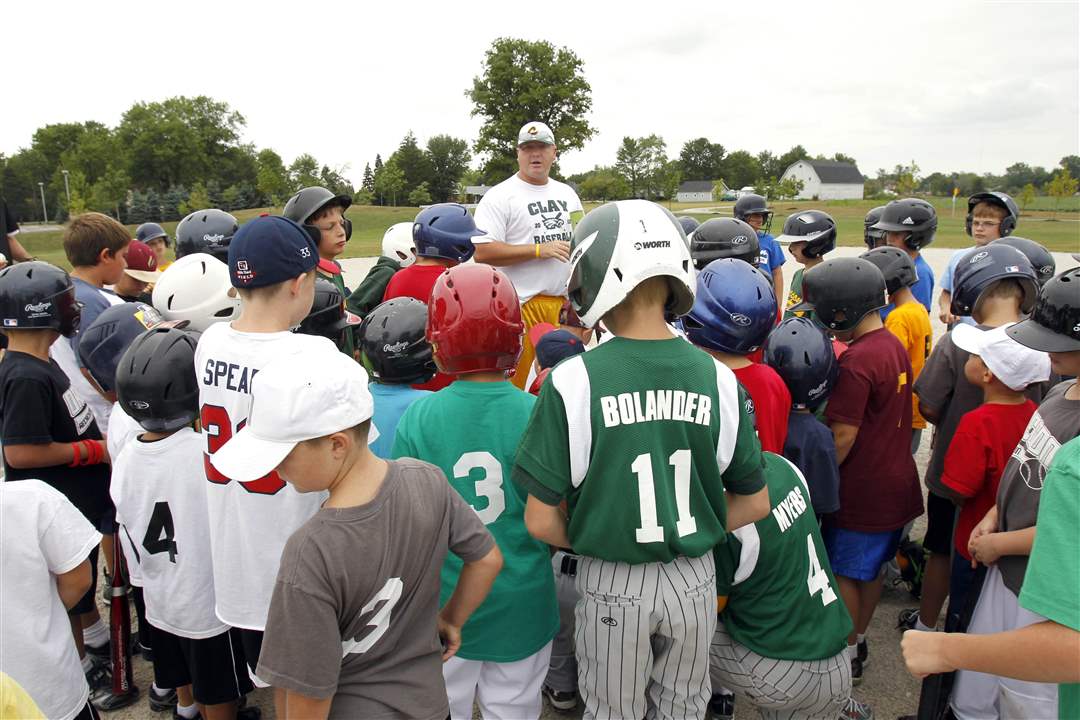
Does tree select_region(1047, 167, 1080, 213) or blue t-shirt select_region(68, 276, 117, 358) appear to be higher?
tree select_region(1047, 167, 1080, 213)

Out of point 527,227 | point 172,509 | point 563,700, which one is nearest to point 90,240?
point 172,509

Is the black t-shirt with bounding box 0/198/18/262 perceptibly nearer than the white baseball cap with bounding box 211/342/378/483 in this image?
No

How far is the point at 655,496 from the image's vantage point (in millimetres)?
2473

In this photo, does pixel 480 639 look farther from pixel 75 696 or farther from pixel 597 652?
pixel 75 696

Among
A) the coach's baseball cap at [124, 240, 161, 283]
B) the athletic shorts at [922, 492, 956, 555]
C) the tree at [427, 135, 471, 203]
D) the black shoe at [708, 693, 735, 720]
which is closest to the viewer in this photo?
the black shoe at [708, 693, 735, 720]

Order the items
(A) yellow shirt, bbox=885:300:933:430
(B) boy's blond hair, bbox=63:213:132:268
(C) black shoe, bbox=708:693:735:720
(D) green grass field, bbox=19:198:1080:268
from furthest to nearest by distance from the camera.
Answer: (D) green grass field, bbox=19:198:1080:268 < (B) boy's blond hair, bbox=63:213:132:268 < (A) yellow shirt, bbox=885:300:933:430 < (C) black shoe, bbox=708:693:735:720

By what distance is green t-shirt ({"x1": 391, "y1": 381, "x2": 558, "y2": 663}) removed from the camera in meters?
2.93

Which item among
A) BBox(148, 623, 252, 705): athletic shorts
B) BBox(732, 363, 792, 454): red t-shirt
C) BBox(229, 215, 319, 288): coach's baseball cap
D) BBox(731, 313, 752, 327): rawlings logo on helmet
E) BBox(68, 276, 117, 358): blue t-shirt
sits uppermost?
BBox(229, 215, 319, 288): coach's baseball cap

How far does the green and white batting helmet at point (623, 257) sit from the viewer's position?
8.13 ft

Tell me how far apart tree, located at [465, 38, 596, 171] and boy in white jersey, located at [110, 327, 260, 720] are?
68.1 metres

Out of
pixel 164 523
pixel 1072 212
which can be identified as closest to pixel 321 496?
pixel 164 523

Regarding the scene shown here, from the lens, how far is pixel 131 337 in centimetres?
448

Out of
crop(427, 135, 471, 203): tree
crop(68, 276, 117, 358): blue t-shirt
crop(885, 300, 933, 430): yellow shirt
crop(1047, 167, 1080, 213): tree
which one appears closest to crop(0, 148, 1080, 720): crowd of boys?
crop(885, 300, 933, 430): yellow shirt

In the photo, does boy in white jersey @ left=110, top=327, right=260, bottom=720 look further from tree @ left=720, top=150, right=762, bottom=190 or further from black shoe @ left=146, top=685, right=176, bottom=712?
tree @ left=720, top=150, right=762, bottom=190
